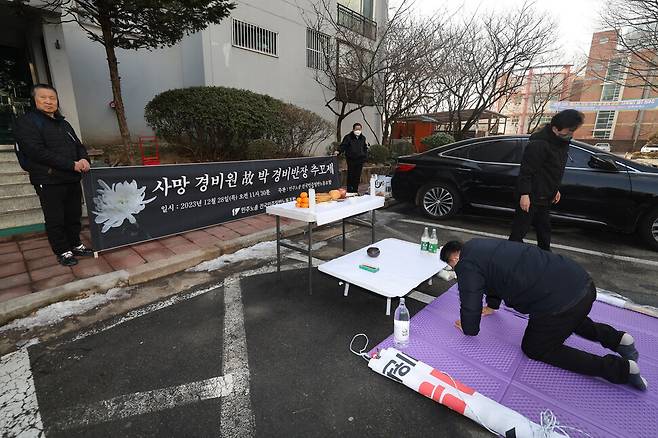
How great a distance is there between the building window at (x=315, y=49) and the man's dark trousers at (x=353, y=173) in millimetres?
6176

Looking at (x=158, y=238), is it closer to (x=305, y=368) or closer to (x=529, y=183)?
(x=305, y=368)

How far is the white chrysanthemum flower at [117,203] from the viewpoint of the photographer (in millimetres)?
3918

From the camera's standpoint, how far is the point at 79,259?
12.8ft

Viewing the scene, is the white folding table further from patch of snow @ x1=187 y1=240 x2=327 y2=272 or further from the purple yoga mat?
the purple yoga mat

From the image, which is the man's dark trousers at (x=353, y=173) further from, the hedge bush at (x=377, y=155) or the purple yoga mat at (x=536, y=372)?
the purple yoga mat at (x=536, y=372)

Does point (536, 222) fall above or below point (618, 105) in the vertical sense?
below

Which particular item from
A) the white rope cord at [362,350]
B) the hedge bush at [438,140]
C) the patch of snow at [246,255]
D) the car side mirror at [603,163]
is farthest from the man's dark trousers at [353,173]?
the hedge bush at [438,140]

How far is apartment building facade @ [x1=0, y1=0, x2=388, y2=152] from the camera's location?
22.0 feet

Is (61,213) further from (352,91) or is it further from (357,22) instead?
(357,22)

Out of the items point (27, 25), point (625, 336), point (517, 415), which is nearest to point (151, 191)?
point (517, 415)

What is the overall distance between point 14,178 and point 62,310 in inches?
150

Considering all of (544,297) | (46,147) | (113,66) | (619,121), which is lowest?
(544,297)

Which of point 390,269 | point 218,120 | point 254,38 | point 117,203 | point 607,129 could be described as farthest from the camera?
point 607,129

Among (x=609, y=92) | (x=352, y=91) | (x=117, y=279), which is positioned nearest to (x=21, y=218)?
(x=117, y=279)
